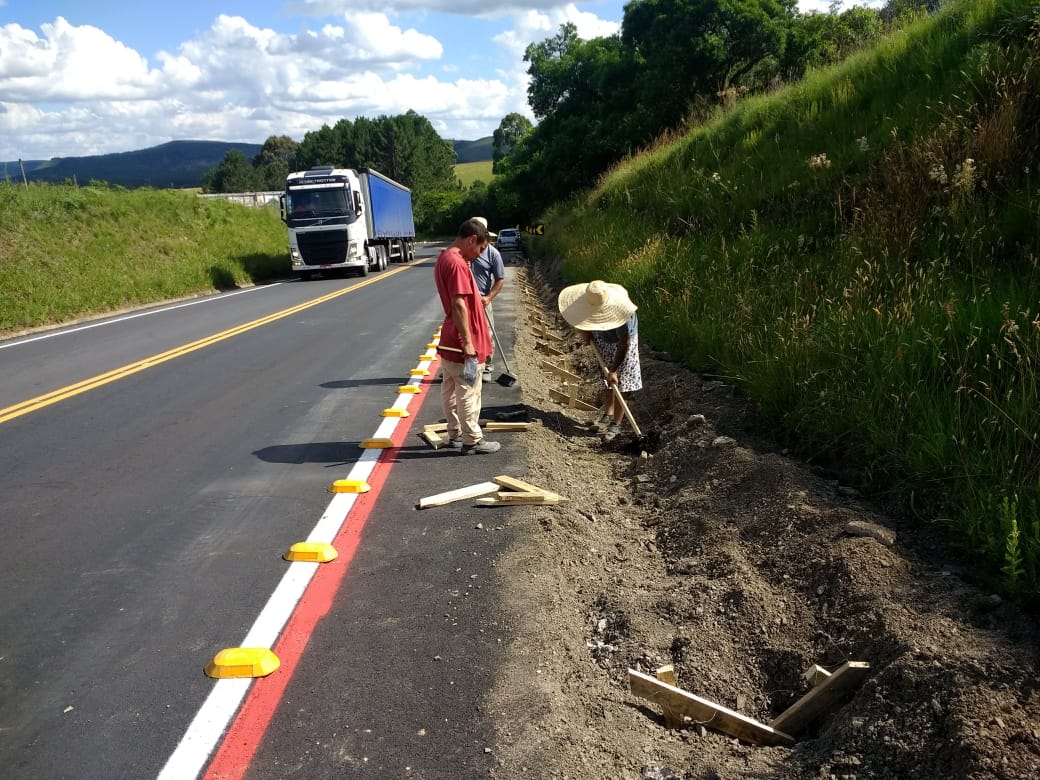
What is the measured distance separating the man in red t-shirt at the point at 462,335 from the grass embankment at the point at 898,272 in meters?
2.14

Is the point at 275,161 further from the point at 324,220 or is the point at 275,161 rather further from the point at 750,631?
the point at 750,631

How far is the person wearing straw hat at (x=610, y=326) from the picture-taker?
6.66 metres

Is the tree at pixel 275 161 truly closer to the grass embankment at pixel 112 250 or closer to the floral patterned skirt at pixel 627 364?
the grass embankment at pixel 112 250

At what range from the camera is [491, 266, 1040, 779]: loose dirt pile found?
266 cm

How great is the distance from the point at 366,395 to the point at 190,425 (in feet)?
6.16

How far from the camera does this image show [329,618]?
12.5 ft

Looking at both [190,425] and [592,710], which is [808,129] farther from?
[592,710]

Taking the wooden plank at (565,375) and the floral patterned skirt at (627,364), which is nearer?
the floral patterned skirt at (627,364)

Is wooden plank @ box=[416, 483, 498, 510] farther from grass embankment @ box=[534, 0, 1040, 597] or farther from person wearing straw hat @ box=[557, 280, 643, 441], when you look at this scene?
grass embankment @ box=[534, 0, 1040, 597]

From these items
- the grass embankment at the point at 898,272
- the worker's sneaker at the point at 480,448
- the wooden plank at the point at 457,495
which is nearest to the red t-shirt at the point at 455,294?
the worker's sneaker at the point at 480,448

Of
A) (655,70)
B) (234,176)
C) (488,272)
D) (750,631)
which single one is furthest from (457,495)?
(234,176)

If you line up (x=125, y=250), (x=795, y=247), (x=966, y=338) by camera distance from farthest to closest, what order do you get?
(x=125, y=250), (x=795, y=247), (x=966, y=338)

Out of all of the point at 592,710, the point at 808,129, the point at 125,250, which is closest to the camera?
the point at 592,710

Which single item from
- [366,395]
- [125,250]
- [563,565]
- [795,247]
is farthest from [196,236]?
[563,565]
